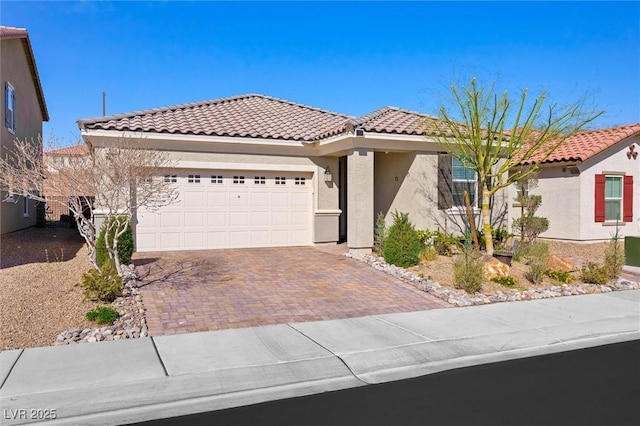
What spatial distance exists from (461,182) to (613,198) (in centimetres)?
716

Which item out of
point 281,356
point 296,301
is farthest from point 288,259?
point 281,356

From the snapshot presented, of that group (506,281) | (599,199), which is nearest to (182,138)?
(506,281)

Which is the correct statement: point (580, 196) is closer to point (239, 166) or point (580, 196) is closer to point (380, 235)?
point (380, 235)

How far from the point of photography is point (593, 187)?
18.2 metres

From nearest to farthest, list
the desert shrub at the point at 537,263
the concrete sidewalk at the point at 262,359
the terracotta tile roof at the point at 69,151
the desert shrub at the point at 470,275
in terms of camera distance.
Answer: the concrete sidewalk at the point at 262,359, the terracotta tile roof at the point at 69,151, the desert shrub at the point at 470,275, the desert shrub at the point at 537,263

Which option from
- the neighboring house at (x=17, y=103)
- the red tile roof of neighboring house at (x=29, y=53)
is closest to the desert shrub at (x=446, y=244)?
the neighboring house at (x=17, y=103)

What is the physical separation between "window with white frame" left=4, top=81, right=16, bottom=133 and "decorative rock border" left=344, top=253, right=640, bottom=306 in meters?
12.5

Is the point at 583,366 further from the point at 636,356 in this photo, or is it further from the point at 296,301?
the point at 296,301

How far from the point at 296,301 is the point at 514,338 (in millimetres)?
3806

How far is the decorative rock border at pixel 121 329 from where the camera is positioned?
7148 millimetres

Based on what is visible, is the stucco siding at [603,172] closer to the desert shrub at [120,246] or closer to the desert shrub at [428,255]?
the desert shrub at [428,255]

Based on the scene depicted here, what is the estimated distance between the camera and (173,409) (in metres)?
5.14

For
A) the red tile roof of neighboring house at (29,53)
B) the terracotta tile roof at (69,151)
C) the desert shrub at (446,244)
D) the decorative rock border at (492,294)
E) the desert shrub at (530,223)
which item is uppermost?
the red tile roof of neighboring house at (29,53)

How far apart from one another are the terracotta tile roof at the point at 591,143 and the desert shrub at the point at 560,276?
7.05 meters
